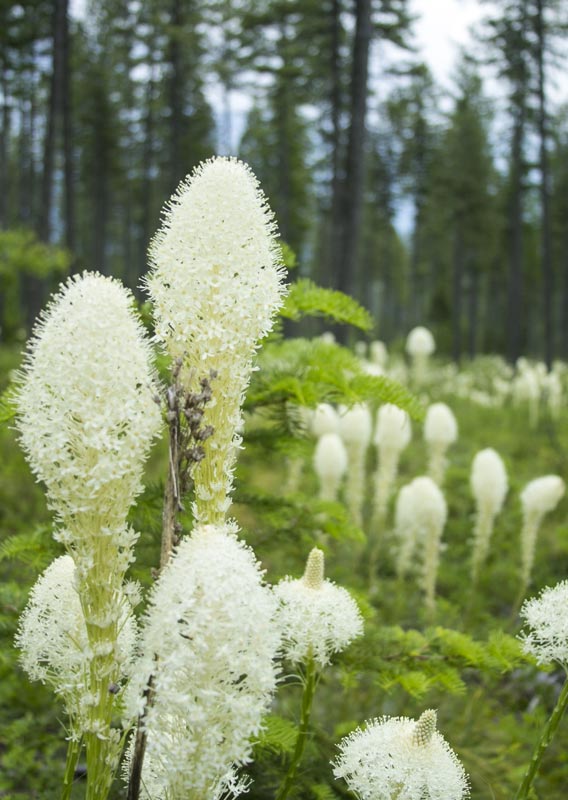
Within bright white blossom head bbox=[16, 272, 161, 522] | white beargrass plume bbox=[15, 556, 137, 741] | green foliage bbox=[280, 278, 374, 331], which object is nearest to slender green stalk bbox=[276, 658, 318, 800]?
white beargrass plume bbox=[15, 556, 137, 741]

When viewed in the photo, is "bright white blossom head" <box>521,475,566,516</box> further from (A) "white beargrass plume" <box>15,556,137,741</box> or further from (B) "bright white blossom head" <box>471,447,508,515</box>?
(A) "white beargrass plume" <box>15,556,137,741</box>

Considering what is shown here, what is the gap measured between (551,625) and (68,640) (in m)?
1.36

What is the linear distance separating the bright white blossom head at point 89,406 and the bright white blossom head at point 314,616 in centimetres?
66

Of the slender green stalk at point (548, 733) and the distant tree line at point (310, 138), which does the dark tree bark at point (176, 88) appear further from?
the slender green stalk at point (548, 733)

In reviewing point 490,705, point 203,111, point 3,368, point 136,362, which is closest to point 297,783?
point 136,362

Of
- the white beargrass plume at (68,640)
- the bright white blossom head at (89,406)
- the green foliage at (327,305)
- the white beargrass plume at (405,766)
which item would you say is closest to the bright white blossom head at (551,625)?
the white beargrass plume at (405,766)

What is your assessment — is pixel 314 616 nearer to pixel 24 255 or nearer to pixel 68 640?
pixel 68 640

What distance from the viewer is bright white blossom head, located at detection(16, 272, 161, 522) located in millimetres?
1595

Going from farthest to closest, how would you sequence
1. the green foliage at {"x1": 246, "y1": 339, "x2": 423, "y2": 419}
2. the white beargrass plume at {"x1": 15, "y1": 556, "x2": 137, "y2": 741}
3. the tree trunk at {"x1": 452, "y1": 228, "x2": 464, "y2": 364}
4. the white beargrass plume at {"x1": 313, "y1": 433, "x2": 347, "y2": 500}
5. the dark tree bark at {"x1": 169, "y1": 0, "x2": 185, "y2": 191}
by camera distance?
the tree trunk at {"x1": 452, "y1": 228, "x2": 464, "y2": 364} → the dark tree bark at {"x1": 169, "y1": 0, "x2": 185, "y2": 191} → the white beargrass plume at {"x1": 313, "y1": 433, "x2": 347, "y2": 500} → the green foliage at {"x1": 246, "y1": 339, "x2": 423, "y2": 419} → the white beargrass plume at {"x1": 15, "y1": 556, "x2": 137, "y2": 741}

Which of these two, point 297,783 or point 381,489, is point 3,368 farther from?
point 297,783

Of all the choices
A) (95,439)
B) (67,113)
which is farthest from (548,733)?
(67,113)

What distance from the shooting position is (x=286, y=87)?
22.7 meters

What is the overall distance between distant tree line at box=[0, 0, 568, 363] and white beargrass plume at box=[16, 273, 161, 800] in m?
8.76

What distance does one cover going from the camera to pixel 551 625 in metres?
2.09
